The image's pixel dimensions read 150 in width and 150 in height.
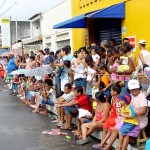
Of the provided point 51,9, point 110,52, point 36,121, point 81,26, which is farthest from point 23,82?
point 51,9

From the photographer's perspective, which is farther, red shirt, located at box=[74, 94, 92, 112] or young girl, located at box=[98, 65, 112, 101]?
red shirt, located at box=[74, 94, 92, 112]

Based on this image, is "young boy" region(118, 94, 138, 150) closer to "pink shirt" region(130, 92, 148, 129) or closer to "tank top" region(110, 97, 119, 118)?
"pink shirt" region(130, 92, 148, 129)

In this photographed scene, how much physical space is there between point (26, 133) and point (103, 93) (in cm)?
237

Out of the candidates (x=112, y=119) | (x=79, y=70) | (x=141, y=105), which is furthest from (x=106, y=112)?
(x=79, y=70)

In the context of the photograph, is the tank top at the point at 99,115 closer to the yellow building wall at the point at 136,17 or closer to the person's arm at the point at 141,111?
the person's arm at the point at 141,111

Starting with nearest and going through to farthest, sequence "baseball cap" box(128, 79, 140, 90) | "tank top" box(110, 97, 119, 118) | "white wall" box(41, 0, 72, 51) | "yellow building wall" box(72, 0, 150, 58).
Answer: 1. "baseball cap" box(128, 79, 140, 90)
2. "tank top" box(110, 97, 119, 118)
3. "yellow building wall" box(72, 0, 150, 58)
4. "white wall" box(41, 0, 72, 51)

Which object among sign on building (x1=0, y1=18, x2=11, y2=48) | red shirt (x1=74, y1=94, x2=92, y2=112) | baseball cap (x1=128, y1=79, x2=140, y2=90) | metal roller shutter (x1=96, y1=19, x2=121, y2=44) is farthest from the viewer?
sign on building (x1=0, y1=18, x2=11, y2=48)

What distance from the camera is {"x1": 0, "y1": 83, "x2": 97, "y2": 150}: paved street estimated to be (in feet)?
23.7

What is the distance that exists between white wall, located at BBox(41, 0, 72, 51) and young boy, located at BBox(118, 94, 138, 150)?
12.2 m

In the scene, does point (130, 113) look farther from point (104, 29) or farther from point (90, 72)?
point (104, 29)

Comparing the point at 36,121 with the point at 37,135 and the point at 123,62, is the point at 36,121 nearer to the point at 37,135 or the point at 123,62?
the point at 37,135

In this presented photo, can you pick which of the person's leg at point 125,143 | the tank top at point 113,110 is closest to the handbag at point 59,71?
the tank top at point 113,110

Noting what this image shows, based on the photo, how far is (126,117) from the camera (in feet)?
20.1

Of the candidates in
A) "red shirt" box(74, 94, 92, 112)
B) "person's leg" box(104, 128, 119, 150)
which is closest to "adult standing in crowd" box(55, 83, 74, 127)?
"red shirt" box(74, 94, 92, 112)
